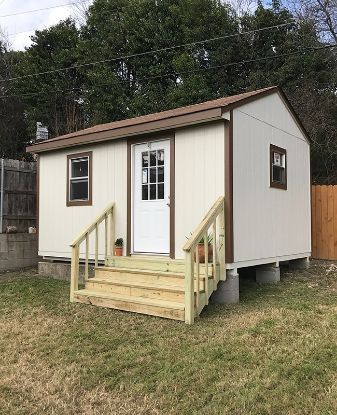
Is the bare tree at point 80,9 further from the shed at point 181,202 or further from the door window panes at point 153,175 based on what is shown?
the door window panes at point 153,175

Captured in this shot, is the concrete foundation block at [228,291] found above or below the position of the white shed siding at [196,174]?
below

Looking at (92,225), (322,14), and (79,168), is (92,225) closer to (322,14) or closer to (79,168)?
(79,168)

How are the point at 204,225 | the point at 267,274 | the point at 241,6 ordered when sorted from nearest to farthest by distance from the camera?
the point at 204,225 < the point at 267,274 < the point at 241,6

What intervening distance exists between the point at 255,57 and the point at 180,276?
45.2ft

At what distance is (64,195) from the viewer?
8727 mm

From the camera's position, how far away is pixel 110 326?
533 cm

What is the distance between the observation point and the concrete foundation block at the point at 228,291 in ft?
20.6

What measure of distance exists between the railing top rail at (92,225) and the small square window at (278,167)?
9.36 feet

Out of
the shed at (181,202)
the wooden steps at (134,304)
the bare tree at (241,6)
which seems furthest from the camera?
the bare tree at (241,6)

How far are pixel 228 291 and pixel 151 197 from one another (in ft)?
6.83

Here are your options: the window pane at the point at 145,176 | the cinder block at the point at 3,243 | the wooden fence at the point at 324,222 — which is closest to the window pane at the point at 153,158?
the window pane at the point at 145,176

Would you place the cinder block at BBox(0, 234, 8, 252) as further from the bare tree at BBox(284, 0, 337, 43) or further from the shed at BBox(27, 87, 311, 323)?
the bare tree at BBox(284, 0, 337, 43)

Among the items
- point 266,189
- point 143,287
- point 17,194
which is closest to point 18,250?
point 17,194

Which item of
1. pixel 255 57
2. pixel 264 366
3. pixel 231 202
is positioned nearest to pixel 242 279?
pixel 231 202
